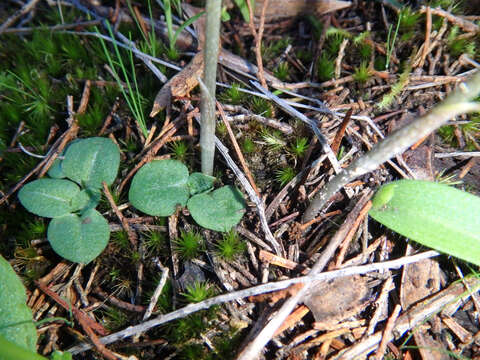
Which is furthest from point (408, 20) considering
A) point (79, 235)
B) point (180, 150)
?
point (79, 235)

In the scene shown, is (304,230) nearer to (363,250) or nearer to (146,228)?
(363,250)

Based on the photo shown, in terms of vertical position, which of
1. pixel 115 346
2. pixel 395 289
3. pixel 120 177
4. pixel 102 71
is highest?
pixel 102 71

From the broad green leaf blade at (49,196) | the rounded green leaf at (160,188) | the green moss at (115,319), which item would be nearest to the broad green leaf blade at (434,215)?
the rounded green leaf at (160,188)

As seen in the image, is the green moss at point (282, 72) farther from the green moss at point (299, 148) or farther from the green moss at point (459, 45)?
the green moss at point (459, 45)

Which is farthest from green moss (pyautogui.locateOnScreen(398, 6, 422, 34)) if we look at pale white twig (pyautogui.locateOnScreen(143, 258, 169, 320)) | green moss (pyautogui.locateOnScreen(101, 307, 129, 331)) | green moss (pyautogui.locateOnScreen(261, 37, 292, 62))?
green moss (pyautogui.locateOnScreen(101, 307, 129, 331))

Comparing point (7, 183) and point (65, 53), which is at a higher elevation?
point (65, 53)

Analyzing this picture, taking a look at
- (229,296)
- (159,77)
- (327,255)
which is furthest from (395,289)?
(159,77)

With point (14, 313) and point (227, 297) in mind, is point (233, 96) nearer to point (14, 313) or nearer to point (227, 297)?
point (227, 297)
